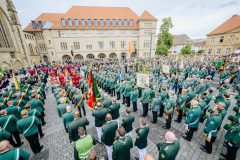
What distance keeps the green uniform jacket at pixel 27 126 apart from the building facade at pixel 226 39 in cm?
3902

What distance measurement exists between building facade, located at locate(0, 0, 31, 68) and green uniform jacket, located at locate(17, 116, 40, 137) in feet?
75.7

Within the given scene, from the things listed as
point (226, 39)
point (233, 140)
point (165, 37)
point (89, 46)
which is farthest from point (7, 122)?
point (226, 39)

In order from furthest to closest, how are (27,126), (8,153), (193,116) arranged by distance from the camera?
(193,116), (27,126), (8,153)

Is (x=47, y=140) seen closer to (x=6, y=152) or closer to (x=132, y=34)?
(x=6, y=152)

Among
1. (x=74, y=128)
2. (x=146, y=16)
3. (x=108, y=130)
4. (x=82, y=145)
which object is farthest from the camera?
(x=146, y=16)

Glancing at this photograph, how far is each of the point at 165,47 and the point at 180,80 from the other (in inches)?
1171

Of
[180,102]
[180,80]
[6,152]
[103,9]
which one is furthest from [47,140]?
[103,9]

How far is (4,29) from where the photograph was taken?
71.5 ft

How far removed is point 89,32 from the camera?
33.5 meters

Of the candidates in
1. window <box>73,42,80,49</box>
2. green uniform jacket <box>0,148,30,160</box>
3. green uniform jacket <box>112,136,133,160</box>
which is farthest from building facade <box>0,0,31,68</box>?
green uniform jacket <box>112,136,133,160</box>

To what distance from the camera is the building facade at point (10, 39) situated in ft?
68.5

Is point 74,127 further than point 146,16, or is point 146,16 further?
point 146,16

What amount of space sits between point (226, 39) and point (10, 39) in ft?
167

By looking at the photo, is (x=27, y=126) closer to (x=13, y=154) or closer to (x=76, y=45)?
(x=13, y=154)
